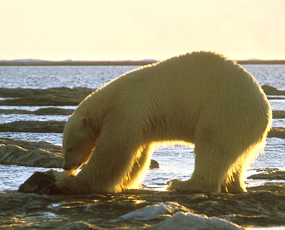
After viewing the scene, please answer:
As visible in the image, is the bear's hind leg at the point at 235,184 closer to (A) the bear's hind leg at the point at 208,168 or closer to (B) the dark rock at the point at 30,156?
(A) the bear's hind leg at the point at 208,168

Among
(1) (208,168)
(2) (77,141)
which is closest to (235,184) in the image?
(1) (208,168)

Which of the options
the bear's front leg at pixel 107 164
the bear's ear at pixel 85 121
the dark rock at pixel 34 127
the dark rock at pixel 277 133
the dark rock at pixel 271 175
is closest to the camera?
the bear's front leg at pixel 107 164

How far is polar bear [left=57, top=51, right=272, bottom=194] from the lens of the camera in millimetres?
6016

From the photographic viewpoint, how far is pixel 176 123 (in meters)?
6.32

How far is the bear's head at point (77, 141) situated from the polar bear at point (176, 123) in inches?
0.5

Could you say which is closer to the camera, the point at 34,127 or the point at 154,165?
the point at 154,165

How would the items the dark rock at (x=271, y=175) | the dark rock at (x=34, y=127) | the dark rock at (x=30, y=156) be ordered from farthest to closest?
the dark rock at (x=34, y=127)
the dark rock at (x=30, y=156)
the dark rock at (x=271, y=175)

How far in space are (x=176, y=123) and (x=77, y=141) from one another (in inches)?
48.1

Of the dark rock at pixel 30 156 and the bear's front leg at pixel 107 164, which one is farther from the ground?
the bear's front leg at pixel 107 164

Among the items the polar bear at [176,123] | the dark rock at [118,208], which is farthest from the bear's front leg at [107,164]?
the dark rock at [118,208]

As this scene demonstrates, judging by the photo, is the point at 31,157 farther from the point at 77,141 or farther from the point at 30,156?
the point at 77,141

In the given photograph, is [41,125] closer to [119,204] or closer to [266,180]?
[266,180]

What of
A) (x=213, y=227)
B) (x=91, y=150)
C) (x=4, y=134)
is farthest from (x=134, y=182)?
(x=4, y=134)

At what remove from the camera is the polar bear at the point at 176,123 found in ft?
19.7
